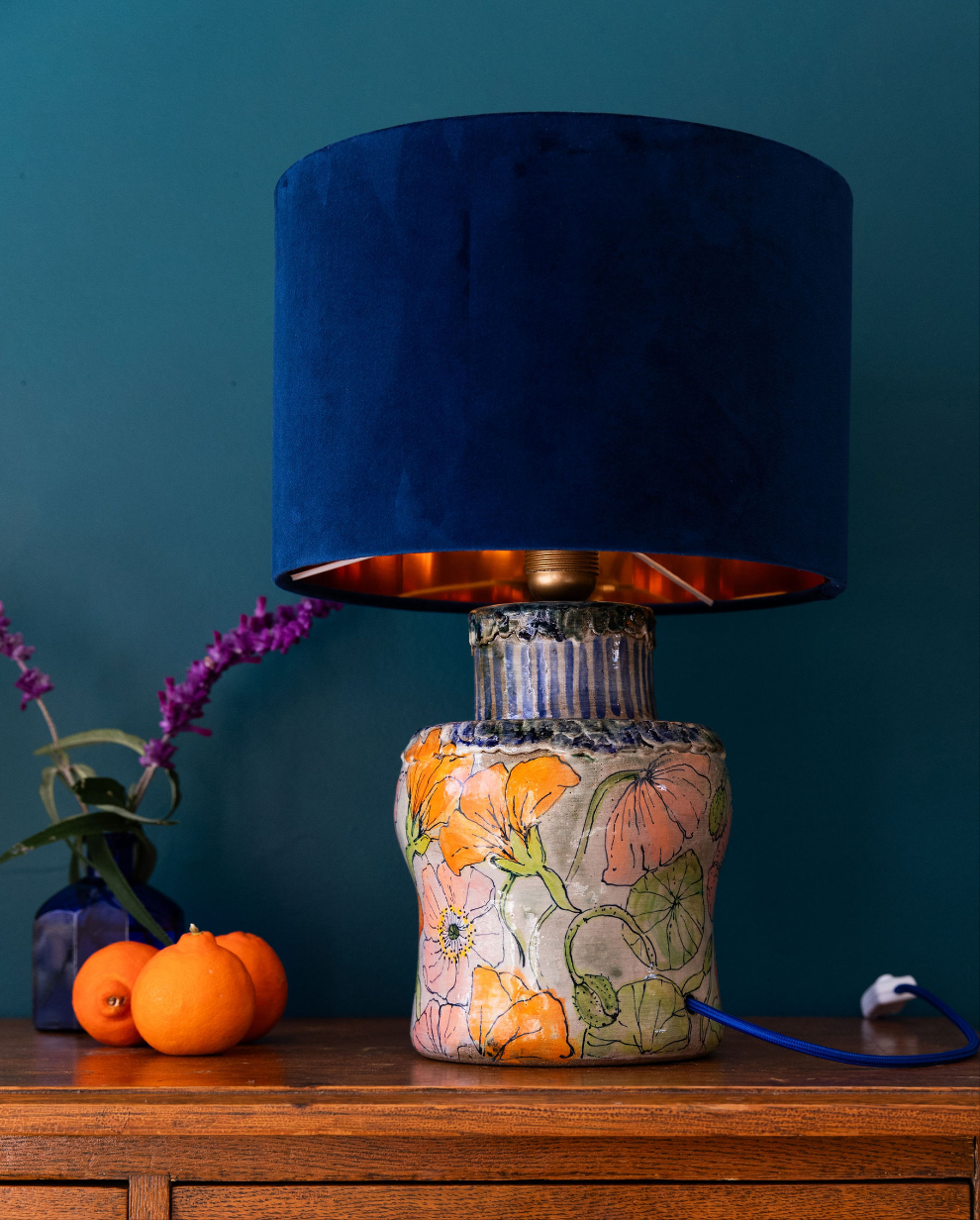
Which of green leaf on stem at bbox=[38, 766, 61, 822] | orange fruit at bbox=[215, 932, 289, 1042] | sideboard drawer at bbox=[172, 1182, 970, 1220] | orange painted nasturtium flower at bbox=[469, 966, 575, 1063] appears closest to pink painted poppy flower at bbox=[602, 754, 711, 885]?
orange painted nasturtium flower at bbox=[469, 966, 575, 1063]

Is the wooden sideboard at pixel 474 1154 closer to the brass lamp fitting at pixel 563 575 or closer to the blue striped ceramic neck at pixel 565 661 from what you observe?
the blue striped ceramic neck at pixel 565 661

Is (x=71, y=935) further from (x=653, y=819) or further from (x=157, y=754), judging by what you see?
(x=653, y=819)

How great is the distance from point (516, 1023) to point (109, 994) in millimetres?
364

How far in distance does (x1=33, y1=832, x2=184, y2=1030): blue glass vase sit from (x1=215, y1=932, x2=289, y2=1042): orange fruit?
125 millimetres

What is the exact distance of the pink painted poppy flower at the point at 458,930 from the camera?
90 centimetres

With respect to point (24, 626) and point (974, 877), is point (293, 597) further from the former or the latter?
point (974, 877)

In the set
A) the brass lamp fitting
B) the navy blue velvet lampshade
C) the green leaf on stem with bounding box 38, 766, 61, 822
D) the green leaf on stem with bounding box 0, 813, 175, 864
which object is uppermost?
the navy blue velvet lampshade

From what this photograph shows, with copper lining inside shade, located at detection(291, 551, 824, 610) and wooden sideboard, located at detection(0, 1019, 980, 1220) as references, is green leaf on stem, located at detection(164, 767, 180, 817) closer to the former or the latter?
copper lining inside shade, located at detection(291, 551, 824, 610)

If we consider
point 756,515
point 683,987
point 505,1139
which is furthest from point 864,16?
point 505,1139

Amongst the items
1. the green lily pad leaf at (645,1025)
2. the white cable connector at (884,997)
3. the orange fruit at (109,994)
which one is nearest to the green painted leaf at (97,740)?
the orange fruit at (109,994)

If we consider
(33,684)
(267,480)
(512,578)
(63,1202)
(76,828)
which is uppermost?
(267,480)

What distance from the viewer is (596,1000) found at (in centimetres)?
89

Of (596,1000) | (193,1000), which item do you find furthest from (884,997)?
(193,1000)

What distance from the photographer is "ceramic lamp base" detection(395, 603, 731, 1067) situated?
89 centimetres
